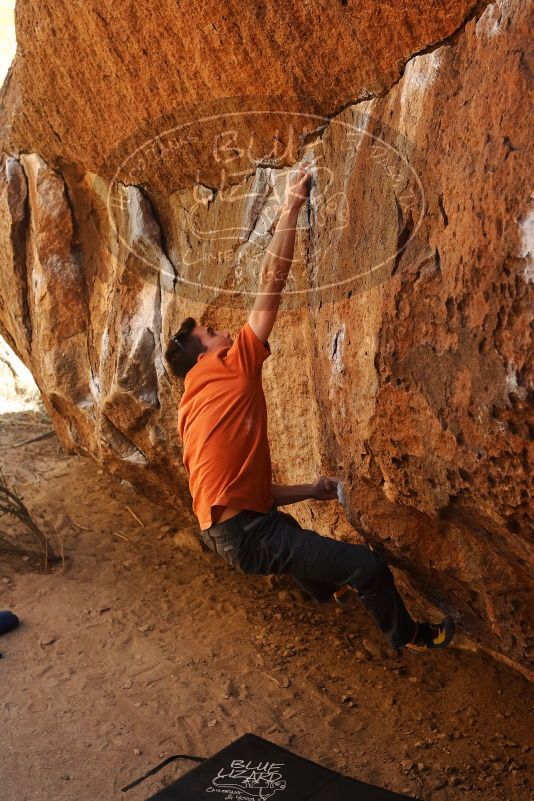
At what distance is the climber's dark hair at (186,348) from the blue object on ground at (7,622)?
1.73 meters

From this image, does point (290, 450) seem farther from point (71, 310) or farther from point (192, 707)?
point (71, 310)

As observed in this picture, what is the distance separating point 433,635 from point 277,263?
1.42 meters

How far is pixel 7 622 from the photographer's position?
13.2ft

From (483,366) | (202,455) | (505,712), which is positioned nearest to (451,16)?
(483,366)

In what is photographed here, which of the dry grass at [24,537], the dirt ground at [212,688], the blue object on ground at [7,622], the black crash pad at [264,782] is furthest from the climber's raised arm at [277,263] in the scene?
the dry grass at [24,537]

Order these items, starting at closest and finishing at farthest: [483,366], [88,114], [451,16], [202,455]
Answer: [483,366]
[451,16]
[202,455]
[88,114]

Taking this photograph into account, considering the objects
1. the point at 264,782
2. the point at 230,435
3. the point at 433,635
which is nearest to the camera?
the point at 264,782

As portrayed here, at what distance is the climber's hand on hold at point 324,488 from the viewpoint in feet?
10.0

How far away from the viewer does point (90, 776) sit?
300 centimetres

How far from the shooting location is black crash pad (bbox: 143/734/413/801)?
8.27ft

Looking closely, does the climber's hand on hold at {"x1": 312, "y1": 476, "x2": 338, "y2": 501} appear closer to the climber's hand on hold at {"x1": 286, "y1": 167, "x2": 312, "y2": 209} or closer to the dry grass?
the climber's hand on hold at {"x1": 286, "y1": 167, "x2": 312, "y2": 209}

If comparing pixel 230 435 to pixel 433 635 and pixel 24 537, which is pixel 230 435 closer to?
pixel 433 635

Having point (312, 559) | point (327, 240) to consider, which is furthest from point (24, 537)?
point (327, 240)

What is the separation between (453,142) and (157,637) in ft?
8.88
